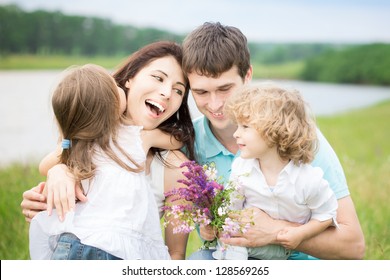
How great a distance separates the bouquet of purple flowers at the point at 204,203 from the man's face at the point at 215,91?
0.37m

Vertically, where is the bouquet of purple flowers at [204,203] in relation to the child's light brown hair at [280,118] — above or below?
below

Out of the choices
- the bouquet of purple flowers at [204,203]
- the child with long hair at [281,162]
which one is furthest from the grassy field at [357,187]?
the bouquet of purple flowers at [204,203]

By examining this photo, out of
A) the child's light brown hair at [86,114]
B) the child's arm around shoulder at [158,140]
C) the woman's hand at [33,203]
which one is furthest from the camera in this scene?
the child's arm around shoulder at [158,140]

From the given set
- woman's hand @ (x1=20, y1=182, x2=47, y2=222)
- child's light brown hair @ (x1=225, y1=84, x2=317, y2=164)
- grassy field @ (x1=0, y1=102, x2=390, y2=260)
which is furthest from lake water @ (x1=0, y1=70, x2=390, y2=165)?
child's light brown hair @ (x1=225, y1=84, x2=317, y2=164)

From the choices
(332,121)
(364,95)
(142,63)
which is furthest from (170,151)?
(364,95)

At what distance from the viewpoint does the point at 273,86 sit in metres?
2.31

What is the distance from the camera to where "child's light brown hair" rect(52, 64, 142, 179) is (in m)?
2.31

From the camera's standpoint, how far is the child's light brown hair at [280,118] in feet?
7.29

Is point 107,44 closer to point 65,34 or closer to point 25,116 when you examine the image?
point 65,34

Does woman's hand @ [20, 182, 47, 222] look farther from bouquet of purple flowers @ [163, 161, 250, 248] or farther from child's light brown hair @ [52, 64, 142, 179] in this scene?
bouquet of purple flowers @ [163, 161, 250, 248]

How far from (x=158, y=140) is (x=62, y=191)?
50 cm

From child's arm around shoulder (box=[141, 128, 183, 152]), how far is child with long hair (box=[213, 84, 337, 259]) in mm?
349

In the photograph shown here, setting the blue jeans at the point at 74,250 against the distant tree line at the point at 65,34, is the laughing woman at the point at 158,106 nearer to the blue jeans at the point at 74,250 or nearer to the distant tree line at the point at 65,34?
the blue jeans at the point at 74,250
